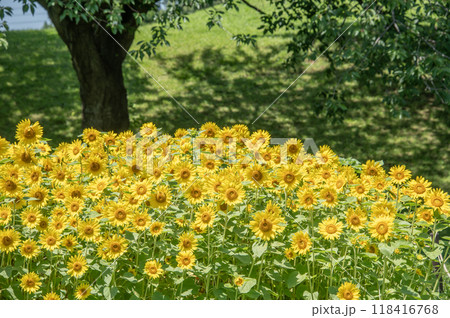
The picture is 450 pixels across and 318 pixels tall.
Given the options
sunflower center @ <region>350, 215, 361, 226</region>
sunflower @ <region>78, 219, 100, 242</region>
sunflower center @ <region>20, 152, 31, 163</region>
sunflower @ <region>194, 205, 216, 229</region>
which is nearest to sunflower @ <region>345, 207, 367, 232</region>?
sunflower center @ <region>350, 215, 361, 226</region>

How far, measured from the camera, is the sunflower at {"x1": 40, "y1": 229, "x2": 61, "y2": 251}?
8.58ft

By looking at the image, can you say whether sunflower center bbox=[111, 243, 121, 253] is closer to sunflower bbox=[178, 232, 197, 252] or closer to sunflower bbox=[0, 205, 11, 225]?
sunflower bbox=[178, 232, 197, 252]

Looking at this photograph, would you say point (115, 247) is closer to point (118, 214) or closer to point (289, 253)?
point (118, 214)

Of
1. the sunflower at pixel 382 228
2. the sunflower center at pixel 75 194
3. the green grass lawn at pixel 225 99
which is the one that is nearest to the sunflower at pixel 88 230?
the sunflower center at pixel 75 194

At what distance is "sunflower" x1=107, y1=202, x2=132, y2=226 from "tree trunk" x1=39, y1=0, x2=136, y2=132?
5458 mm

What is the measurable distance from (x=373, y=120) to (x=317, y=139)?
1.78m

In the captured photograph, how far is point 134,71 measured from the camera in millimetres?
12953

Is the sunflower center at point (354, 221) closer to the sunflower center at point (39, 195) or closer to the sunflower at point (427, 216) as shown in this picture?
the sunflower at point (427, 216)

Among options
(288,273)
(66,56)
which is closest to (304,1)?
(288,273)

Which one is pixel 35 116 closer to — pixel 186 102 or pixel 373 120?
pixel 186 102

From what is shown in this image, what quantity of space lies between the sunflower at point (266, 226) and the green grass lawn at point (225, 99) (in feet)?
21.4

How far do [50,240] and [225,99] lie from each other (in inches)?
363

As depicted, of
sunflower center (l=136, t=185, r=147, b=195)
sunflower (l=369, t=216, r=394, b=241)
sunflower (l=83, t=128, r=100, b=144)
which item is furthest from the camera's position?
sunflower (l=83, t=128, r=100, b=144)

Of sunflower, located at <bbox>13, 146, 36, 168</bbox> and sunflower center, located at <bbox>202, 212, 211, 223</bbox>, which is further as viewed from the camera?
sunflower, located at <bbox>13, 146, 36, 168</bbox>
